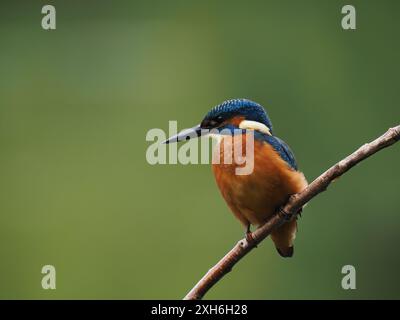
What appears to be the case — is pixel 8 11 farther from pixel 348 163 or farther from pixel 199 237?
pixel 348 163

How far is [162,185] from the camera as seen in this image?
518cm

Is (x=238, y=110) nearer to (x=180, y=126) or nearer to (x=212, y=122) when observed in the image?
(x=212, y=122)

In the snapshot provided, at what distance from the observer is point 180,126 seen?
516 centimetres

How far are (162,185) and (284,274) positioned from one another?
1.02 meters

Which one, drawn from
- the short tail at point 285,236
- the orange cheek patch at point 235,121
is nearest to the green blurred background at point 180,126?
the short tail at point 285,236

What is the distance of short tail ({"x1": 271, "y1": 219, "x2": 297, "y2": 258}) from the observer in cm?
289

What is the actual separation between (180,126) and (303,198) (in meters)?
3.00

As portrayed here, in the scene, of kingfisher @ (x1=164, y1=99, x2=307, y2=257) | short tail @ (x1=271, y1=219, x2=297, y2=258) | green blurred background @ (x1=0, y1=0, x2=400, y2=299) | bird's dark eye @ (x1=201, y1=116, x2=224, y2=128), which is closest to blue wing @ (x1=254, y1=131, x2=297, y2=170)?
kingfisher @ (x1=164, y1=99, x2=307, y2=257)

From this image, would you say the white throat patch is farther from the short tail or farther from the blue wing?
the short tail

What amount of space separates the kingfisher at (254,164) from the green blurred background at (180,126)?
221cm

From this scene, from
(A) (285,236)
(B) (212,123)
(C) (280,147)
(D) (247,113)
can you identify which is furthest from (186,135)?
(A) (285,236)

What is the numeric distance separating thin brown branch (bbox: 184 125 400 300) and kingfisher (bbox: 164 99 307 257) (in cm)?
19
